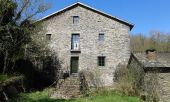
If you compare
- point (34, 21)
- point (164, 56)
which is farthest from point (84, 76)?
point (34, 21)

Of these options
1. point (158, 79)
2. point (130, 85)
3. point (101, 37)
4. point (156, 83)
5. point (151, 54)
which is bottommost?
point (130, 85)

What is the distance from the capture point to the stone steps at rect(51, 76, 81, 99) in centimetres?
2461

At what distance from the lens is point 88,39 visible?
31.8 meters

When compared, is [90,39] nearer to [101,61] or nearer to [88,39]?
[88,39]

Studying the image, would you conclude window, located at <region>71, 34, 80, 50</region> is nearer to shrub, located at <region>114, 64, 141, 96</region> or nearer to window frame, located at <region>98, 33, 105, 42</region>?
window frame, located at <region>98, 33, 105, 42</region>

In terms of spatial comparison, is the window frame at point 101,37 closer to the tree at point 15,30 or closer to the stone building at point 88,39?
the stone building at point 88,39

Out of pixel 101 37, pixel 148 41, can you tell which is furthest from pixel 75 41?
pixel 148 41

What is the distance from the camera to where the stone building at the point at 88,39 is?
31344mm

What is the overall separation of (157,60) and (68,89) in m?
7.35

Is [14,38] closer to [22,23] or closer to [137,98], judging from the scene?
[22,23]

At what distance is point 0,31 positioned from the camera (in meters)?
20.4

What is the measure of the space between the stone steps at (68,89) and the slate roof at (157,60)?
5.44 m

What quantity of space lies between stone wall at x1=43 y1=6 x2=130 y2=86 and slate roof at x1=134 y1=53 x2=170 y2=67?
17.7 ft

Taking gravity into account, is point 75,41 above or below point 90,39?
below
